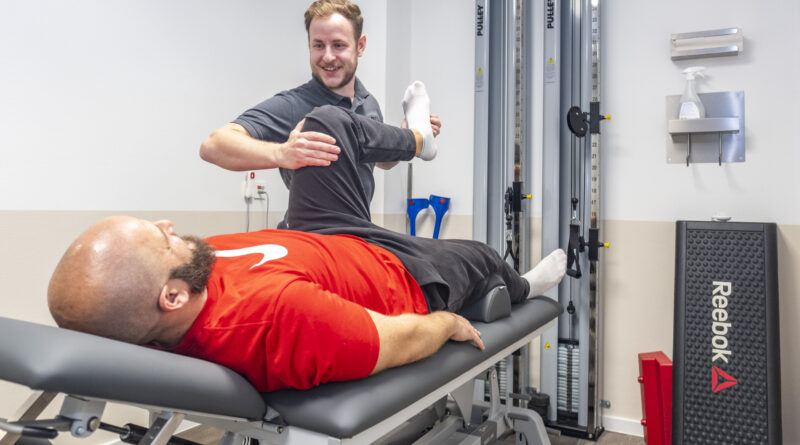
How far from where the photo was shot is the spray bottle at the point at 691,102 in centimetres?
241

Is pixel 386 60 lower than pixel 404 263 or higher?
higher

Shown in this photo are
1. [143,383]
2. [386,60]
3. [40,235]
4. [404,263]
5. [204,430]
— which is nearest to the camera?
[143,383]

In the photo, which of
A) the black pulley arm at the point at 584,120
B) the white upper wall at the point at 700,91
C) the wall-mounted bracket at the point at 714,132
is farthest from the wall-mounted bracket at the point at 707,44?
the black pulley arm at the point at 584,120

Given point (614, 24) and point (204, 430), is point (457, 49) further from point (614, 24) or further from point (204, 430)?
point (204, 430)

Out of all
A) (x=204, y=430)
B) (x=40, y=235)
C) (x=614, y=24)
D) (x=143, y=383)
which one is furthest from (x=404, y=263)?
(x=614, y=24)

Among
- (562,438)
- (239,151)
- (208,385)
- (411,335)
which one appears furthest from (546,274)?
(208,385)

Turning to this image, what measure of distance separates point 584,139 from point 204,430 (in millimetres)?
2171

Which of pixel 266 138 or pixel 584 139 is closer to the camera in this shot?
pixel 266 138

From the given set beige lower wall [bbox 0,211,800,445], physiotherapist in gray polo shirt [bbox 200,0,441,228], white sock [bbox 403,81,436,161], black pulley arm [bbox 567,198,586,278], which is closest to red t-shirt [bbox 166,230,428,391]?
physiotherapist in gray polo shirt [bbox 200,0,441,228]

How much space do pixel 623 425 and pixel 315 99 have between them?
1990mm

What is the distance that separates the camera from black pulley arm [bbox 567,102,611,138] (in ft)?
8.06

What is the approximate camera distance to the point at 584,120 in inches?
98.0

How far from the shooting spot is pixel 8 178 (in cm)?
185

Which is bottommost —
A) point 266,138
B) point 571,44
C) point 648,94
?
point 266,138
